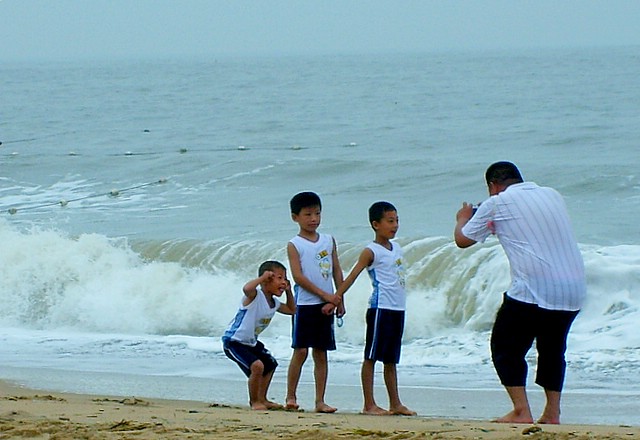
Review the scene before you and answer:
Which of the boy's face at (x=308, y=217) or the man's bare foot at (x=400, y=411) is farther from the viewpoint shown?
the boy's face at (x=308, y=217)

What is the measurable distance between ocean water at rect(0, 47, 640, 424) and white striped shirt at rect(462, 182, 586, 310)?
3.92 ft

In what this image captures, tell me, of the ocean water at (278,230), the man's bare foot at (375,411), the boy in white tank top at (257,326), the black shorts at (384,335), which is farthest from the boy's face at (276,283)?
the ocean water at (278,230)

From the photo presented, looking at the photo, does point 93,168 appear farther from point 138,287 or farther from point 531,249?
point 531,249

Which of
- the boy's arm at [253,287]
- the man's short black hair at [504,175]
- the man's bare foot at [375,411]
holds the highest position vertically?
the man's short black hair at [504,175]

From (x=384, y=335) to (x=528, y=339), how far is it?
92 cm

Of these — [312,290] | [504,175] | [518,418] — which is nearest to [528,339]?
[518,418]

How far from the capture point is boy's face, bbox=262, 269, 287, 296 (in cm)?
630

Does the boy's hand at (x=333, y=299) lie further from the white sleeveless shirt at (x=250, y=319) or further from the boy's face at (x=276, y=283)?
the white sleeveless shirt at (x=250, y=319)

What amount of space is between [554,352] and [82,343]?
A: 17.7ft

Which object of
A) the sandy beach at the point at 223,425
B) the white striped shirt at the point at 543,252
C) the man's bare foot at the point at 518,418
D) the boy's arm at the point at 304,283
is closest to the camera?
the sandy beach at the point at 223,425

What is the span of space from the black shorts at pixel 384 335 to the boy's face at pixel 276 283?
54cm

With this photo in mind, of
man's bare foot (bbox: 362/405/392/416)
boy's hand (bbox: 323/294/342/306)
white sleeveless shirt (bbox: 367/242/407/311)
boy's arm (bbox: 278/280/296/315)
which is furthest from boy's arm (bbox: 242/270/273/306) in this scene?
man's bare foot (bbox: 362/405/392/416)

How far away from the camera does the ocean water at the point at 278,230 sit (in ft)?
27.0

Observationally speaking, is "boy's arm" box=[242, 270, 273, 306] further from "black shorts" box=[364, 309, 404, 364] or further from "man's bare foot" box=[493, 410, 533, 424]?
"man's bare foot" box=[493, 410, 533, 424]
